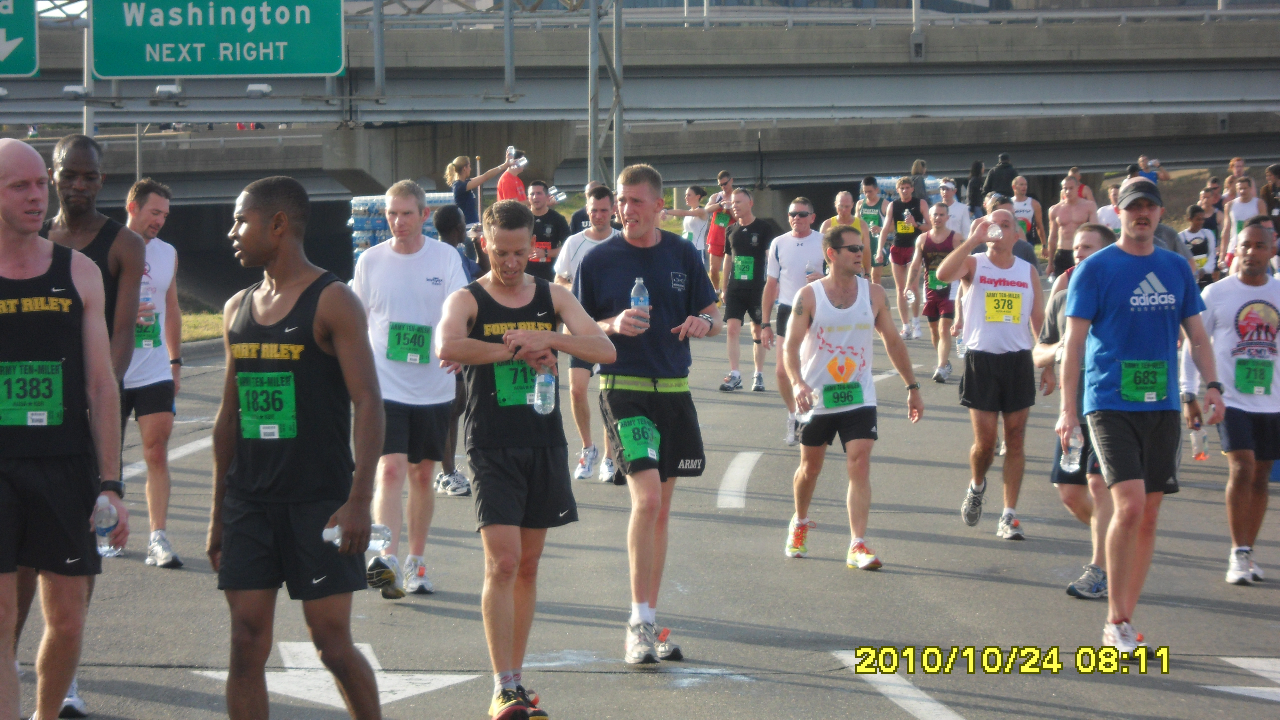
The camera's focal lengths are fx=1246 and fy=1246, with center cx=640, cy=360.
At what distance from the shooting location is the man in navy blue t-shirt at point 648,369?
587 cm

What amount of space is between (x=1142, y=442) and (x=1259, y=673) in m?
1.15

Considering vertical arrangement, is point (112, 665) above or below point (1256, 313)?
below

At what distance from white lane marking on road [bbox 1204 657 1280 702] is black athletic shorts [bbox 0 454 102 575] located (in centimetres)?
466

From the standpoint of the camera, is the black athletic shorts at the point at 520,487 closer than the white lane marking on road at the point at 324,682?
Yes

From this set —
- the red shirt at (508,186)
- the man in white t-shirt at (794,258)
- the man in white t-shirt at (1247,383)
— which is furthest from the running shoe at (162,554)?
the red shirt at (508,186)

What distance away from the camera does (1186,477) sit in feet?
33.9

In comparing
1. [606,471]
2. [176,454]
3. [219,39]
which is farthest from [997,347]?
[219,39]

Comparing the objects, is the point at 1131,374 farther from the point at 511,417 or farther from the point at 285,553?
the point at 285,553

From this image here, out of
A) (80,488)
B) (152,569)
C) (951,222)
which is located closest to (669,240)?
(80,488)

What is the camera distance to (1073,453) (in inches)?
266

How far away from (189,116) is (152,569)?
723 inches

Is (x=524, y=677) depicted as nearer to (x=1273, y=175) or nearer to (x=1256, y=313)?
(x=1256, y=313)

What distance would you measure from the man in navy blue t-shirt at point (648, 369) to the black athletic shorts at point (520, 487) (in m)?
0.81
